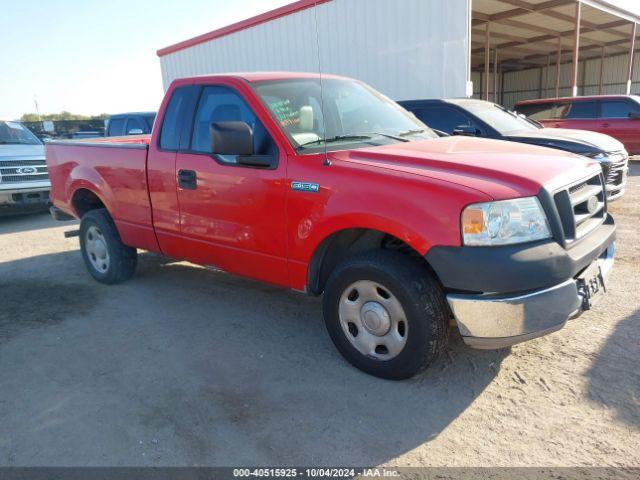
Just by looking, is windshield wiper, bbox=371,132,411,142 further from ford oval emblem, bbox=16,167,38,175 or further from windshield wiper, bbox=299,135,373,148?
ford oval emblem, bbox=16,167,38,175

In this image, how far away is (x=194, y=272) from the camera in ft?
18.4

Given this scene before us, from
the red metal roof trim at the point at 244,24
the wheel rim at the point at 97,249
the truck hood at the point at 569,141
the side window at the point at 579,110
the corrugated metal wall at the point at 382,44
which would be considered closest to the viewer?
the wheel rim at the point at 97,249

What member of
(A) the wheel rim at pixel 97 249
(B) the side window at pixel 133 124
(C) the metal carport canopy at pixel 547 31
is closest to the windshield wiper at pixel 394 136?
(A) the wheel rim at pixel 97 249

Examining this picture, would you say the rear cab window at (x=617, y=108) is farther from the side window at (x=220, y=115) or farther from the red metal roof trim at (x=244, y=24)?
the side window at (x=220, y=115)

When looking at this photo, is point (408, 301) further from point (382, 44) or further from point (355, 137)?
point (382, 44)

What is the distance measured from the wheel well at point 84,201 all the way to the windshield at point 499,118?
5.62 meters

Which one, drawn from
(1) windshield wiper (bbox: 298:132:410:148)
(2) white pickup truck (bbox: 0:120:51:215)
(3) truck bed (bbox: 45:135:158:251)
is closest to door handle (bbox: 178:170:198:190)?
(3) truck bed (bbox: 45:135:158:251)

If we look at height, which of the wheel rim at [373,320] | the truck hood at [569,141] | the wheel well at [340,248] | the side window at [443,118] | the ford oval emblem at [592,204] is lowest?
the wheel rim at [373,320]

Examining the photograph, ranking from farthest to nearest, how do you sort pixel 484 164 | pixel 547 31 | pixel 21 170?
pixel 547 31 < pixel 21 170 < pixel 484 164

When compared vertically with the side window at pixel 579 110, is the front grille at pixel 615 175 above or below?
below

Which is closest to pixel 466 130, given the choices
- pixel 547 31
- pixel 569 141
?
pixel 569 141

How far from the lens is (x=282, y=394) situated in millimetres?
3035

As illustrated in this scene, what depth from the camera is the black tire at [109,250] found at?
16.4 feet

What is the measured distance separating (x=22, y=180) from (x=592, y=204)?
365 inches
